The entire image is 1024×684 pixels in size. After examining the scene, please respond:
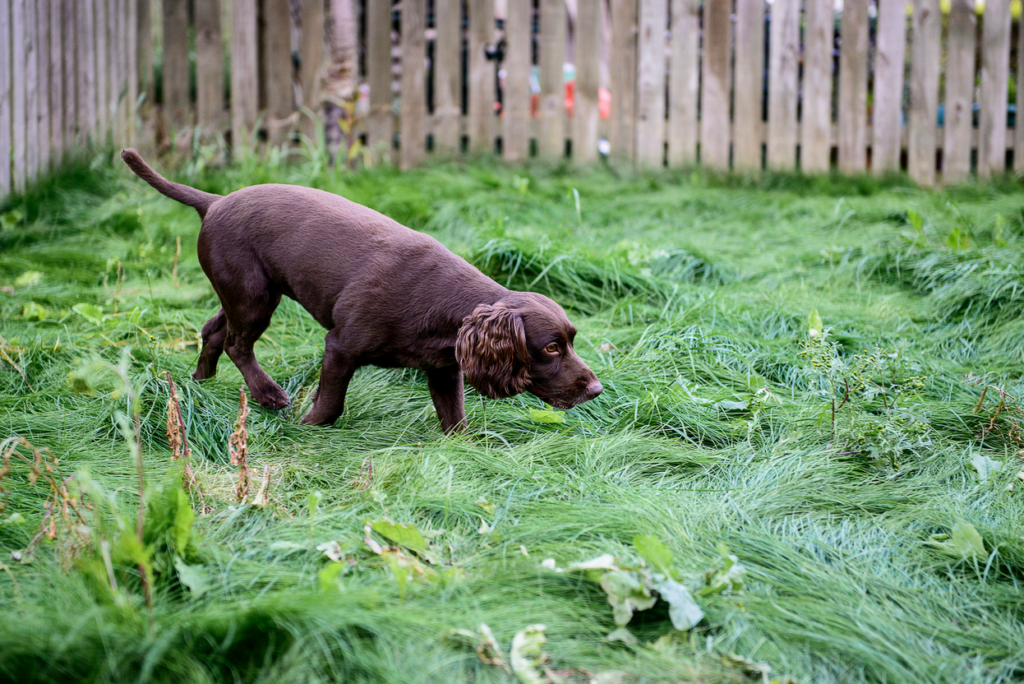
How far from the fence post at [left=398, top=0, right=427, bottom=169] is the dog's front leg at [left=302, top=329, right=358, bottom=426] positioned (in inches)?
178

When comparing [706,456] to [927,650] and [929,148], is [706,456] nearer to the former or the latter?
[927,650]

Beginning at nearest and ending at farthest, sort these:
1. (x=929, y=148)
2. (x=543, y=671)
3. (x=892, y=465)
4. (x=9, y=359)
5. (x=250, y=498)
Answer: (x=543, y=671) < (x=250, y=498) < (x=892, y=465) < (x=9, y=359) < (x=929, y=148)

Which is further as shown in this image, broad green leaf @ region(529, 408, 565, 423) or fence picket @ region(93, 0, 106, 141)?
fence picket @ region(93, 0, 106, 141)

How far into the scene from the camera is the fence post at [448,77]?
7453mm

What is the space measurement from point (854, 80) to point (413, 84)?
3805mm

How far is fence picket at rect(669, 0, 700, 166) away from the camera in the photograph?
741 centimetres

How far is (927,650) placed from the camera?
6.42ft

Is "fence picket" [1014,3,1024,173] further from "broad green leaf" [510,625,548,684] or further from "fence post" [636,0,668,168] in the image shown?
"broad green leaf" [510,625,548,684]

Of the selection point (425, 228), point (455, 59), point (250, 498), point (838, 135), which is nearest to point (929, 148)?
point (838, 135)

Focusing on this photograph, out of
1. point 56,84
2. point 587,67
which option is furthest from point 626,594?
point 587,67

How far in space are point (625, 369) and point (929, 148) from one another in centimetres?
520

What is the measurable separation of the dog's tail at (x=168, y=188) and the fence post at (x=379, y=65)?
3.75 meters

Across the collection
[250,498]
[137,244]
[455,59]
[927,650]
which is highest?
[455,59]

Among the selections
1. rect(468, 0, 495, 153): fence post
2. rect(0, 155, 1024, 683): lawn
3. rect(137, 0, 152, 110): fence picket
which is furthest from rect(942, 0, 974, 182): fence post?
rect(137, 0, 152, 110): fence picket
